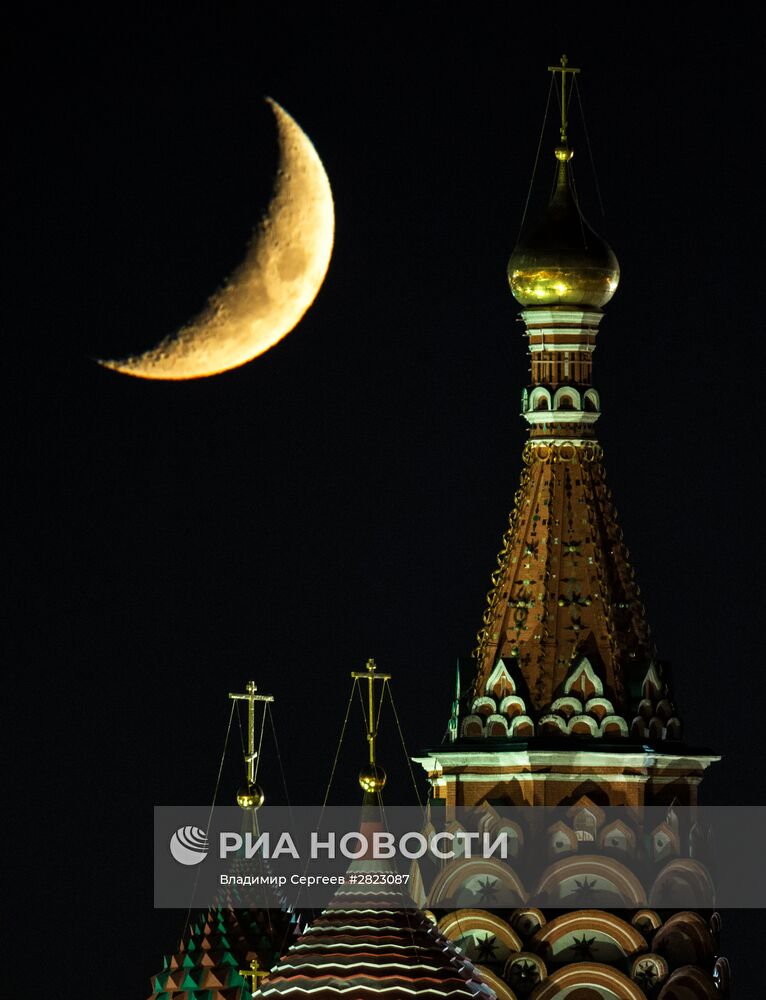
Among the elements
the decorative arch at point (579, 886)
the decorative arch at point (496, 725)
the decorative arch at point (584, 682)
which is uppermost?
the decorative arch at point (584, 682)

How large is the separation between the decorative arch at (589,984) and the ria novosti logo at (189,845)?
3.96m

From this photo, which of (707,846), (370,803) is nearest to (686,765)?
(707,846)

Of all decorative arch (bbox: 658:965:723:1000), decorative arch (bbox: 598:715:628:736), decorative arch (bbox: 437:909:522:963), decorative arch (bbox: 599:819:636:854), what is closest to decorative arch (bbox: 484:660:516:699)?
decorative arch (bbox: 598:715:628:736)

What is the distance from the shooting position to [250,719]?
135 ft

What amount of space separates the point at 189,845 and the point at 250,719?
4.30 ft

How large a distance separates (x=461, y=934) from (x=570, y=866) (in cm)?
109

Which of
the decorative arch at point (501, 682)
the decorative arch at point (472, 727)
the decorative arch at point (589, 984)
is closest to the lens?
the decorative arch at point (589, 984)

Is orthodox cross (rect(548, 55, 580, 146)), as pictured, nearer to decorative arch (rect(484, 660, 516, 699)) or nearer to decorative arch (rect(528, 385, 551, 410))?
decorative arch (rect(528, 385, 551, 410))

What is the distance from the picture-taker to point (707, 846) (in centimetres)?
4000

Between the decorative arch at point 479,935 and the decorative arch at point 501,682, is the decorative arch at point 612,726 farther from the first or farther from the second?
the decorative arch at point 479,935

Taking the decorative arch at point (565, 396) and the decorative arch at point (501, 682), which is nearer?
the decorative arch at point (501, 682)

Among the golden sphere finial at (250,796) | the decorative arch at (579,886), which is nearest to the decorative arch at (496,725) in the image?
the decorative arch at (579,886)

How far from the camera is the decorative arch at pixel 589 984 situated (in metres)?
38.8

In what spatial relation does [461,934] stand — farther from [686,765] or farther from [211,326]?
[211,326]
